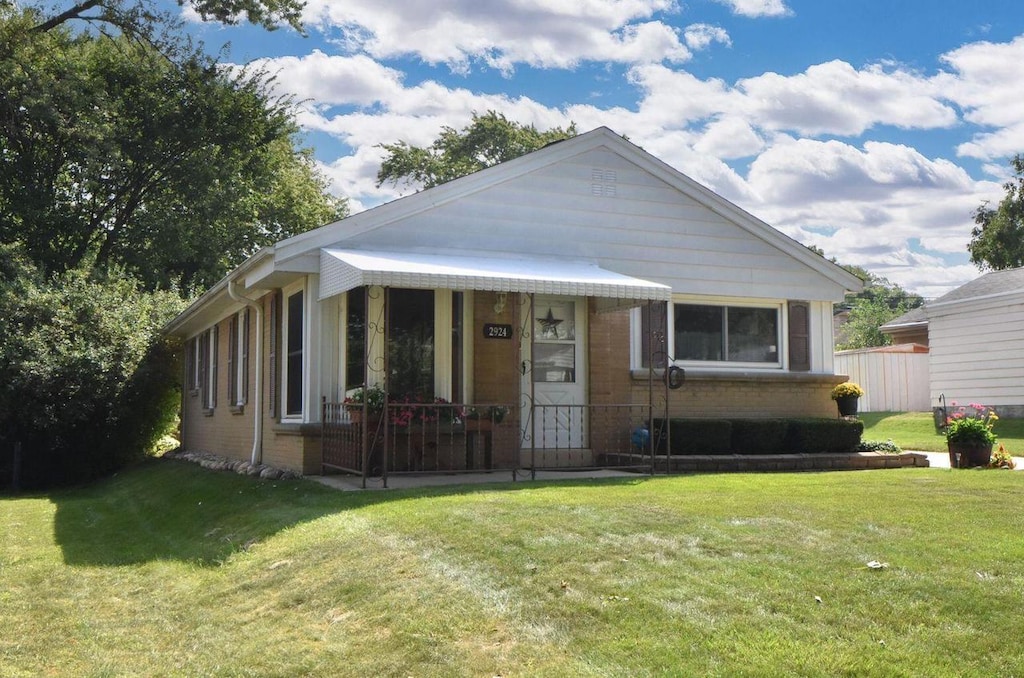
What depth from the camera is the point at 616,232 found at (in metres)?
13.9

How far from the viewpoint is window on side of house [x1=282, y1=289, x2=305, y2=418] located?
41.2 ft

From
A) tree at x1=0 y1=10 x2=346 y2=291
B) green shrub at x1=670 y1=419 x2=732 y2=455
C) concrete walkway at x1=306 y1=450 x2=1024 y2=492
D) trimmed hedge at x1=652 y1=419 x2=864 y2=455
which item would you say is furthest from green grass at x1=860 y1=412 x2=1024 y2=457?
tree at x1=0 y1=10 x2=346 y2=291

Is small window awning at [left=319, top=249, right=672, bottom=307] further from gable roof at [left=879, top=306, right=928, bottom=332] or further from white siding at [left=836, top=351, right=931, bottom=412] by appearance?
gable roof at [left=879, top=306, right=928, bottom=332]

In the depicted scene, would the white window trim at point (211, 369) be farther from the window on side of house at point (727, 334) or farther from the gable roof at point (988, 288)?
the gable roof at point (988, 288)

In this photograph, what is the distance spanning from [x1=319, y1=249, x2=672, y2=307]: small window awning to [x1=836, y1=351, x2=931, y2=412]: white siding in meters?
16.3

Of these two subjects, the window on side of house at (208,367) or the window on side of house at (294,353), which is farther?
the window on side of house at (208,367)

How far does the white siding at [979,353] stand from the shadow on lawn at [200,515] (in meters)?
12.9

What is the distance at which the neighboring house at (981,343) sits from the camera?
20109 millimetres

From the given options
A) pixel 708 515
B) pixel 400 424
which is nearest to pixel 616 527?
pixel 708 515

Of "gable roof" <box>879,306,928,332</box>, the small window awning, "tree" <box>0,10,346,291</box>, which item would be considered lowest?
the small window awning

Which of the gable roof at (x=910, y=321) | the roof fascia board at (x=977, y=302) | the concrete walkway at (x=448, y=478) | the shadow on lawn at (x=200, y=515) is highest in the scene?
the gable roof at (x=910, y=321)

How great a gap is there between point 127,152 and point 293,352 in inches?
654

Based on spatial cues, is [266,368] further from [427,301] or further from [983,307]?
[983,307]

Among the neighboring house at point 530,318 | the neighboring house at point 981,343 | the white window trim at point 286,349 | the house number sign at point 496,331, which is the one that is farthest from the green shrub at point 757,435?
the neighboring house at point 981,343
